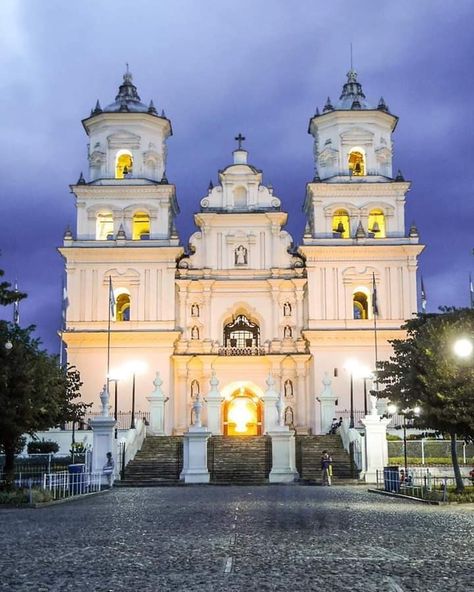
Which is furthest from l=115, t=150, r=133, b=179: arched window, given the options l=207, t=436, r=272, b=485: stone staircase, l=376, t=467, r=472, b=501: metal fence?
l=376, t=467, r=472, b=501: metal fence

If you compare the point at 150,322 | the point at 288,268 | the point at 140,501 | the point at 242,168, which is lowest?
the point at 140,501

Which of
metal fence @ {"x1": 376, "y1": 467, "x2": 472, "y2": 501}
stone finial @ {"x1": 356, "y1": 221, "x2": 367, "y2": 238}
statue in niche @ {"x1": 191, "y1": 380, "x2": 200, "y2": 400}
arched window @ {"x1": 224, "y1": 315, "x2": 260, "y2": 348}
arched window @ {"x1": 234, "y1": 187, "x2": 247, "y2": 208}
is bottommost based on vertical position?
metal fence @ {"x1": 376, "y1": 467, "x2": 472, "y2": 501}

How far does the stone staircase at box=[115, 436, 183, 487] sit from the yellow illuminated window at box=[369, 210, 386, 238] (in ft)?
63.9

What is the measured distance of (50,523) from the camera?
17172 mm

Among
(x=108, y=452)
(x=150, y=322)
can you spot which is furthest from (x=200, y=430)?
(x=150, y=322)

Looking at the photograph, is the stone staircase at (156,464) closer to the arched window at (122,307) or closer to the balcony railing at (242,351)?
the balcony railing at (242,351)

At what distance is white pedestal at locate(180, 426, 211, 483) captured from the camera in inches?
1438

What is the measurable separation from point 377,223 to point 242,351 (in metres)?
11.6

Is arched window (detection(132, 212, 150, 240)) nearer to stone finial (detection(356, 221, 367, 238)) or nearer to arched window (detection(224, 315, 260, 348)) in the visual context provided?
arched window (detection(224, 315, 260, 348))

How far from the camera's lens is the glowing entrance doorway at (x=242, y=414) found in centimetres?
5428

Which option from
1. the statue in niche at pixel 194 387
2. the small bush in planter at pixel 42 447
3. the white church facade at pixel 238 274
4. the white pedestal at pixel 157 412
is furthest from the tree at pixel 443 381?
the statue in niche at pixel 194 387

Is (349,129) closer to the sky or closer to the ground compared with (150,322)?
closer to the sky

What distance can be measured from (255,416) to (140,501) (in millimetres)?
30562

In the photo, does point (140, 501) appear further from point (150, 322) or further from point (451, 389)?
point (150, 322)
